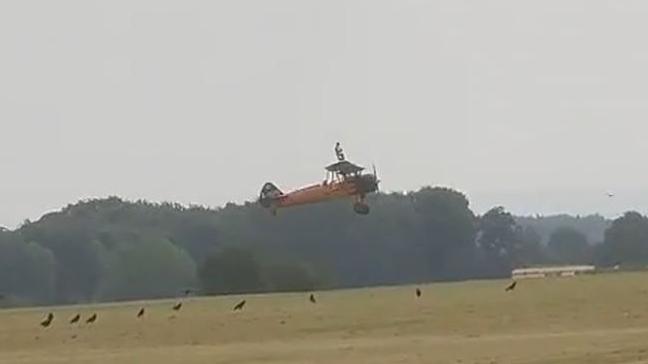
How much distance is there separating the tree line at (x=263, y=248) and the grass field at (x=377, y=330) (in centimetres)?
2555

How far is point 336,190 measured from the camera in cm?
8506

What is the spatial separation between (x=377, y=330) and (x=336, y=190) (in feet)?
140

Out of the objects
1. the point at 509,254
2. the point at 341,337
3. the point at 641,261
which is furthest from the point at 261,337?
the point at 509,254

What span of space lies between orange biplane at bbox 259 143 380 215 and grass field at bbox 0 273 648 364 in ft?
69.7

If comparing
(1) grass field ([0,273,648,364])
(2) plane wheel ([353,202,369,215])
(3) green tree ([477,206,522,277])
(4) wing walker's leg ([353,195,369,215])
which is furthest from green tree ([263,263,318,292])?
(3) green tree ([477,206,522,277])

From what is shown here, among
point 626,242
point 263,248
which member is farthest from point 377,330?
point 626,242

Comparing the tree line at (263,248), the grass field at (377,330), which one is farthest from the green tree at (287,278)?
the grass field at (377,330)

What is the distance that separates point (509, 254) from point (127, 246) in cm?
2802

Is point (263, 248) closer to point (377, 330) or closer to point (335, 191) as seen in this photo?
point (335, 191)

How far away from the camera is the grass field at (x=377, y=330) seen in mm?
32875

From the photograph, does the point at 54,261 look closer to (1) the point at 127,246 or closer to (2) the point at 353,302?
(1) the point at 127,246

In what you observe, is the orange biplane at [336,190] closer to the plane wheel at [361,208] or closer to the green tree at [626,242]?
the plane wheel at [361,208]

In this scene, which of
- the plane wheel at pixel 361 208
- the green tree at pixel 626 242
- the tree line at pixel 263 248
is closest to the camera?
the tree line at pixel 263 248

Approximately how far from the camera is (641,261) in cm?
10019
